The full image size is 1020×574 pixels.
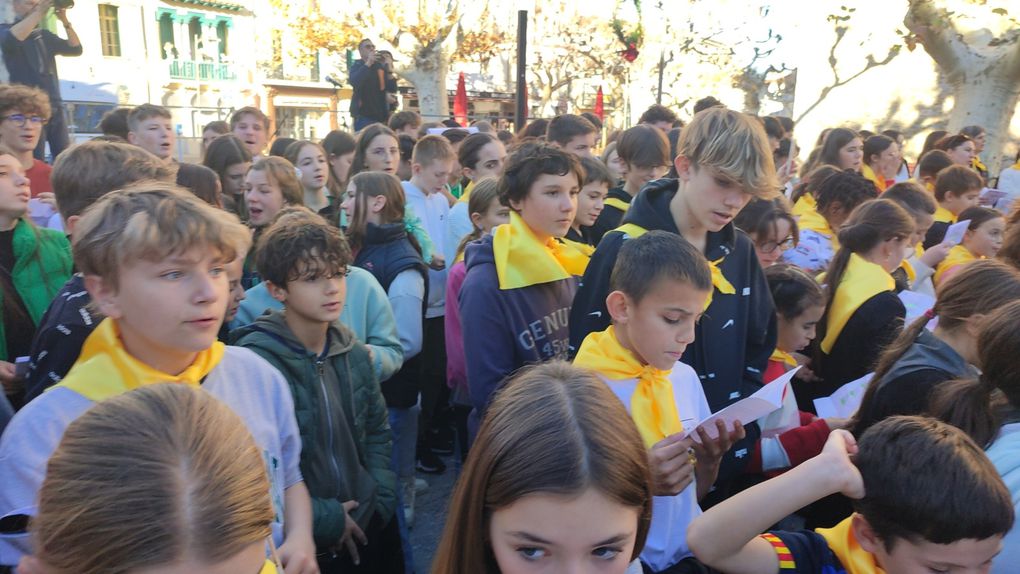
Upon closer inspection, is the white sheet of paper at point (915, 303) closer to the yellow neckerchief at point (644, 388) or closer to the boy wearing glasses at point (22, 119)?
the yellow neckerchief at point (644, 388)

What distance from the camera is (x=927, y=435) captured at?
5.40 ft

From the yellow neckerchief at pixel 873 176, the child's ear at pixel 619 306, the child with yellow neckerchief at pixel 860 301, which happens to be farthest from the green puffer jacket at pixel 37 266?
the yellow neckerchief at pixel 873 176

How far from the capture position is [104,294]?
5.89 ft

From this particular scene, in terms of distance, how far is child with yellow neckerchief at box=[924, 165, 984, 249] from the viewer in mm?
5648

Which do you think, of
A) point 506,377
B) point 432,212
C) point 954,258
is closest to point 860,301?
point 506,377

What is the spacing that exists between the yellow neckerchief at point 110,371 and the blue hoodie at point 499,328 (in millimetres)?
1116

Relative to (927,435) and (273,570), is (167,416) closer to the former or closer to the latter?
(273,570)

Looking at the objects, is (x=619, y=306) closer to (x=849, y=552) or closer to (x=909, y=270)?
(x=849, y=552)

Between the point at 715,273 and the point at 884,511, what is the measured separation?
3.69 feet

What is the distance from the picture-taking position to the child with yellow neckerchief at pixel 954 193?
565cm

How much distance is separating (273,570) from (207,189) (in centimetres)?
260

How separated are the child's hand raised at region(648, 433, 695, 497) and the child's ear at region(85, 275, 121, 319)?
4.58 ft

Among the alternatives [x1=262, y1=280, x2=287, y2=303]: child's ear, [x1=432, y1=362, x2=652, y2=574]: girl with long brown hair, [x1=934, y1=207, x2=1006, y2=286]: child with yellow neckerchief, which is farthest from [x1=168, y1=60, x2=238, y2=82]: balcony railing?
[x1=432, y1=362, x2=652, y2=574]: girl with long brown hair

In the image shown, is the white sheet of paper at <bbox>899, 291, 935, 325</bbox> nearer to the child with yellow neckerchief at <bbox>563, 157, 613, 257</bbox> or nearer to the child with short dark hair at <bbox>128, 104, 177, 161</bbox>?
the child with yellow neckerchief at <bbox>563, 157, 613, 257</bbox>
